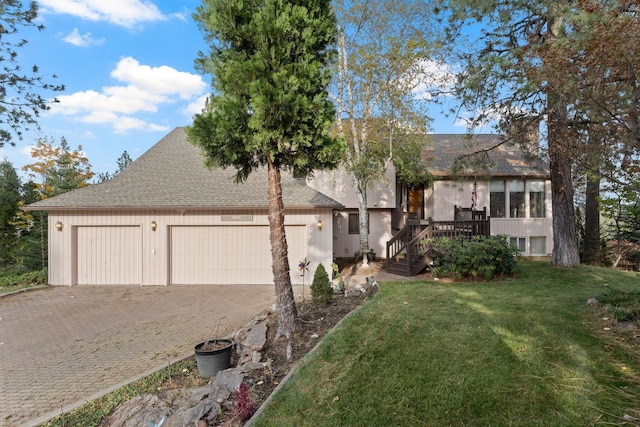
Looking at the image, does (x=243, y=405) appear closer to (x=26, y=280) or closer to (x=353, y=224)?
(x=26, y=280)

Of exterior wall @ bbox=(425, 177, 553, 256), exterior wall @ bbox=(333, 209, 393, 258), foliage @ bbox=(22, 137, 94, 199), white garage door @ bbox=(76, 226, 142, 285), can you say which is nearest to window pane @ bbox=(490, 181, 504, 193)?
exterior wall @ bbox=(425, 177, 553, 256)

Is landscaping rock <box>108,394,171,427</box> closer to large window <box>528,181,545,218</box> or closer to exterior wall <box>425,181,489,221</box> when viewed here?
exterior wall <box>425,181,489,221</box>

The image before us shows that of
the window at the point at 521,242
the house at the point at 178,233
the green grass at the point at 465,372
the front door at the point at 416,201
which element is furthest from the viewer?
the front door at the point at 416,201

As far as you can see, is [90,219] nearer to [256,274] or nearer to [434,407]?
[256,274]

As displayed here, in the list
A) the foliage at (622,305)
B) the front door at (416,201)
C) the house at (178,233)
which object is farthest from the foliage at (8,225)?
the foliage at (622,305)

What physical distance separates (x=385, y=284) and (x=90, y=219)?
10274 mm

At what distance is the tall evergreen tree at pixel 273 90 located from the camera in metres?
4.96

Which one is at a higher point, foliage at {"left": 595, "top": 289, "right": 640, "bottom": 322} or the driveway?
foliage at {"left": 595, "top": 289, "right": 640, "bottom": 322}

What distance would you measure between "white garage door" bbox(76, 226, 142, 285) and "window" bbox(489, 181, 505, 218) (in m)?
15.0

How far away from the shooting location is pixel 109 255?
12.0 m

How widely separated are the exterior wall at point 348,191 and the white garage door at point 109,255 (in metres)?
7.73

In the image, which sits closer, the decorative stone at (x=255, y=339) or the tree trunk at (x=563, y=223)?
the decorative stone at (x=255, y=339)

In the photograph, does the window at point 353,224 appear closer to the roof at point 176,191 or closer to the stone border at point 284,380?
the roof at point 176,191

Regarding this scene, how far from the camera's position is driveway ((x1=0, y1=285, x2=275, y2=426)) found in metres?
4.70
